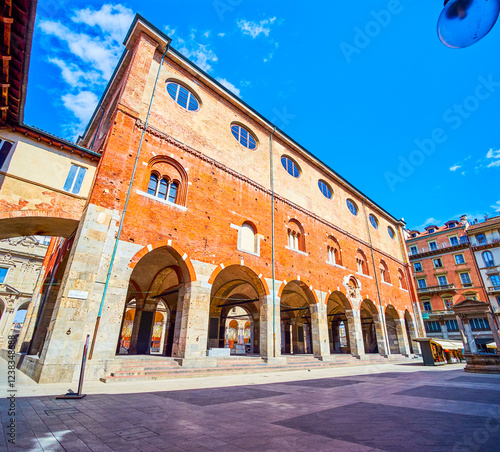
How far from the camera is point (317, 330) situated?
656 inches

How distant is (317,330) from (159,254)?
10814mm

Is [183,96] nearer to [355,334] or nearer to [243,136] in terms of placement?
[243,136]

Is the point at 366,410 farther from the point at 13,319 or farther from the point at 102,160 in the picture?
the point at 13,319

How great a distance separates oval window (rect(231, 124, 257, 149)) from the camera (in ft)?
55.8

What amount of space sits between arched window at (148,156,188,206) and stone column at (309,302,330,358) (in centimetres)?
1105

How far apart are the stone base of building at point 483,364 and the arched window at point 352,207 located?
50.1 ft

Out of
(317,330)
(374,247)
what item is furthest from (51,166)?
(374,247)

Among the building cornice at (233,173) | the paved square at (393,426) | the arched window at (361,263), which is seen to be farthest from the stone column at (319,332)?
the paved square at (393,426)

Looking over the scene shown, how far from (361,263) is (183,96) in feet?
62.9

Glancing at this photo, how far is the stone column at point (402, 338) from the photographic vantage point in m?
23.5

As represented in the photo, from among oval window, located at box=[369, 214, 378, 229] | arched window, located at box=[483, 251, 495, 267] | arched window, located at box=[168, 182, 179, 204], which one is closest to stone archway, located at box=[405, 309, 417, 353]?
oval window, located at box=[369, 214, 378, 229]

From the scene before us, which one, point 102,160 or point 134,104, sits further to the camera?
point 134,104

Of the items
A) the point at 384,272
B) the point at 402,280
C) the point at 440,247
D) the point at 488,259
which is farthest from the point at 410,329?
the point at 440,247

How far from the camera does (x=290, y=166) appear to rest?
66.3 feet
